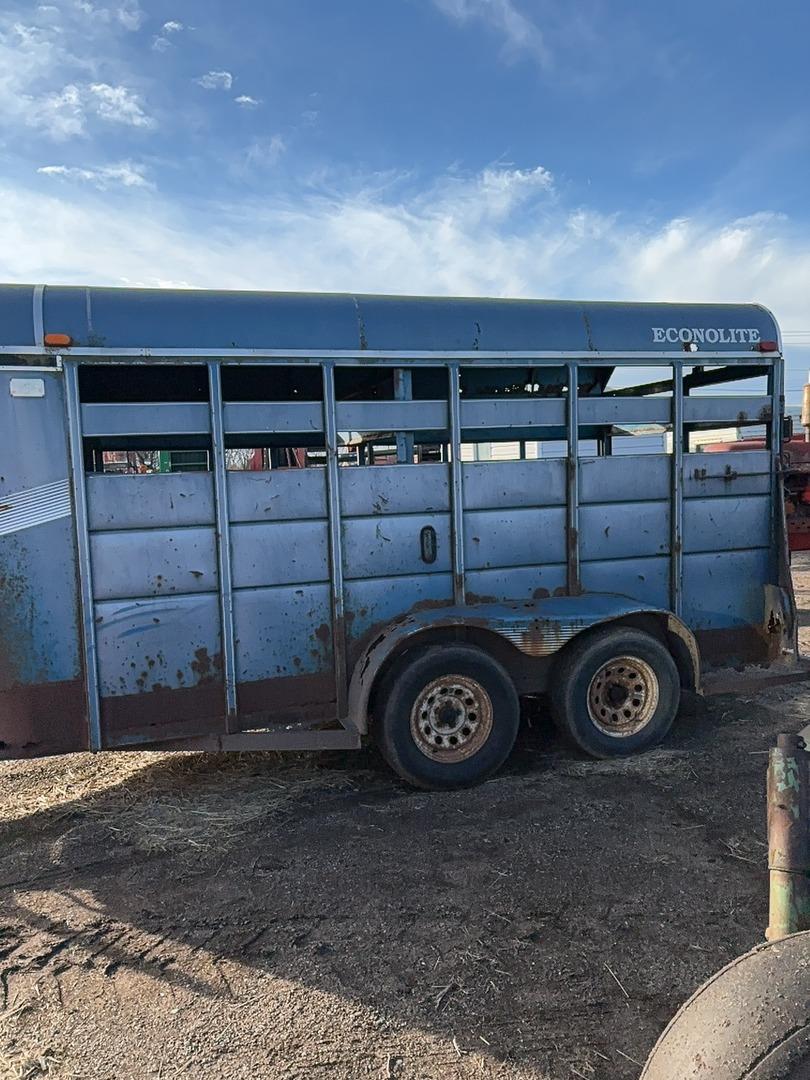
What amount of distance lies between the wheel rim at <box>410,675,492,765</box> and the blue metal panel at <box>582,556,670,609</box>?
1.10m

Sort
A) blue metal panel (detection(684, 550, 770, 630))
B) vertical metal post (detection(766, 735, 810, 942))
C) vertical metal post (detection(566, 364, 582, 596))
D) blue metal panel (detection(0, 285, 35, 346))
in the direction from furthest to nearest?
blue metal panel (detection(684, 550, 770, 630)) < vertical metal post (detection(566, 364, 582, 596)) < blue metal panel (detection(0, 285, 35, 346)) < vertical metal post (detection(766, 735, 810, 942))

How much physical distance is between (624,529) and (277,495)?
2.37 metres

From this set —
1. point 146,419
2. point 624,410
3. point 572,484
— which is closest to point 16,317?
point 146,419

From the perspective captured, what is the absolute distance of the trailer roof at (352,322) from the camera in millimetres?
4211

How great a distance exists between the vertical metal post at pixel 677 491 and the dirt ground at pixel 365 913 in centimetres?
119

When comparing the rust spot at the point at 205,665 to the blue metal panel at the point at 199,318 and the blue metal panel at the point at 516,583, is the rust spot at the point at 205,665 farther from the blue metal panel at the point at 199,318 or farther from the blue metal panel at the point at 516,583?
the blue metal panel at the point at 199,318

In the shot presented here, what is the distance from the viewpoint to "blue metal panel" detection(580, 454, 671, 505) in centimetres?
516

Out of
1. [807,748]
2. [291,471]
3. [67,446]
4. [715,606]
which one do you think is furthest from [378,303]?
[807,748]

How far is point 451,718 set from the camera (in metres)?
4.80

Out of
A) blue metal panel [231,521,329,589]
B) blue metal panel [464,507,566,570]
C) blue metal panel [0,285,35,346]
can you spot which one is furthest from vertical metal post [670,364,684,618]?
blue metal panel [0,285,35,346]

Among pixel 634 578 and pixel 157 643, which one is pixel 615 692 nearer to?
pixel 634 578

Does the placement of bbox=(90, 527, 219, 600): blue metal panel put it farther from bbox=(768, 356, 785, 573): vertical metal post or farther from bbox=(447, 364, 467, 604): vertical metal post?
bbox=(768, 356, 785, 573): vertical metal post

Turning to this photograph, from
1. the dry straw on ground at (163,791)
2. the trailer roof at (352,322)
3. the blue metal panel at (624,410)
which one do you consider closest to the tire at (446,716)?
the dry straw on ground at (163,791)

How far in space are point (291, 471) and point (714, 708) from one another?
12.9ft
